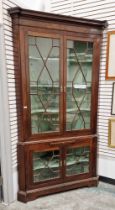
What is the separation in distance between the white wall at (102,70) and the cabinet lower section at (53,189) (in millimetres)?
257

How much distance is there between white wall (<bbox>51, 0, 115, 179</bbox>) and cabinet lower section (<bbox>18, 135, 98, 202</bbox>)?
0.66 feet

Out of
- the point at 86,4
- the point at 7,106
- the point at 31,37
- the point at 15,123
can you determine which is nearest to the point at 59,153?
the point at 15,123

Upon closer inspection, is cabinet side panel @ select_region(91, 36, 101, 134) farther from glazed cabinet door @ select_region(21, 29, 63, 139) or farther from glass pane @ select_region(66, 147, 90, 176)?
glazed cabinet door @ select_region(21, 29, 63, 139)

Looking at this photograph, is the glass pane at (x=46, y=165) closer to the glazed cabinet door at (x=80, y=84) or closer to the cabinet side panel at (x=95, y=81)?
the glazed cabinet door at (x=80, y=84)

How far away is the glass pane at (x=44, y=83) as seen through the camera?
6.76ft

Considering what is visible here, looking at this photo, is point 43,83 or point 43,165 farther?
point 43,165

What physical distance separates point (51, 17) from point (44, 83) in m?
0.71

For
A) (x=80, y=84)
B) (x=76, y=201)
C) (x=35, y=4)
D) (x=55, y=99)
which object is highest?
(x=35, y=4)

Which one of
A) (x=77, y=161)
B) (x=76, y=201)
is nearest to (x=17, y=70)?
(x=77, y=161)

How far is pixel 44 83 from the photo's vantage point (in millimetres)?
2160

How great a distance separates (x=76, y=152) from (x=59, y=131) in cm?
41

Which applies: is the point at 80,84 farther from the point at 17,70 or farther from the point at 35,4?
the point at 35,4

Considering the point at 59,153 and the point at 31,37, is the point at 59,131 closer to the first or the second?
the point at 59,153

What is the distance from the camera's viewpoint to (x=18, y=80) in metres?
2.02
